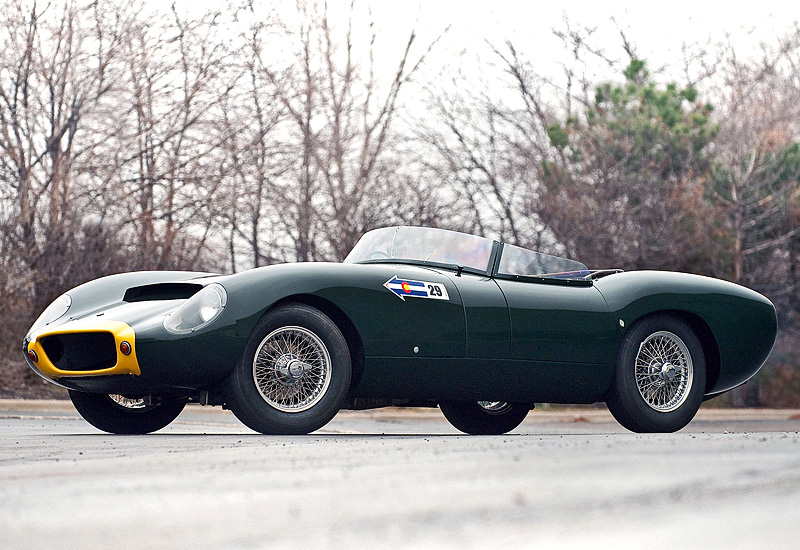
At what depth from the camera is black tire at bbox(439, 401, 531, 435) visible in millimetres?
8102

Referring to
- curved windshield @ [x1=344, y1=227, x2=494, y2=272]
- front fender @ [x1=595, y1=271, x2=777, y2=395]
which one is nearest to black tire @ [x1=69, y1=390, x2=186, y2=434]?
curved windshield @ [x1=344, y1=227, x2=494, y2=272]

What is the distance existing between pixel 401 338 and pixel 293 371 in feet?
A: 2.24

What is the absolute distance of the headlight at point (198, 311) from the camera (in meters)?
5.82

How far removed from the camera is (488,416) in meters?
8.12

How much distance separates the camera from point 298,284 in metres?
5.96

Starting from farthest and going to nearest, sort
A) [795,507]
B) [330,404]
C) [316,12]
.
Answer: [316,12]
[330,404]
[795,507]

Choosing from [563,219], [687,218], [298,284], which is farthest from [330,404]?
[687,218]

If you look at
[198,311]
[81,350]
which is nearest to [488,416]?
[198,311]

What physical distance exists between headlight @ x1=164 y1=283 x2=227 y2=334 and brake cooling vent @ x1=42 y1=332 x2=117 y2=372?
391mm

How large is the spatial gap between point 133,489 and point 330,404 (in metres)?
3.16

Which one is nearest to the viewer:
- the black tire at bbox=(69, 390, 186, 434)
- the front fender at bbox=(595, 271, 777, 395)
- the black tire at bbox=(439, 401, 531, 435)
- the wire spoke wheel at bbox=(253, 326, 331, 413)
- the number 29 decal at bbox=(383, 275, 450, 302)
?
the wire spoke wheel at bbox=(253, 326, 331, 413)

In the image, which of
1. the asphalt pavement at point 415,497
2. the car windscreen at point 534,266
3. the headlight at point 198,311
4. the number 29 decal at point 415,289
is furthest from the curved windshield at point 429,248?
the asphalt pavement at point 415,497

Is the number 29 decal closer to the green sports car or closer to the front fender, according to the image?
the green sports car

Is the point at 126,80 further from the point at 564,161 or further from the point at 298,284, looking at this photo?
the point at 298,284
